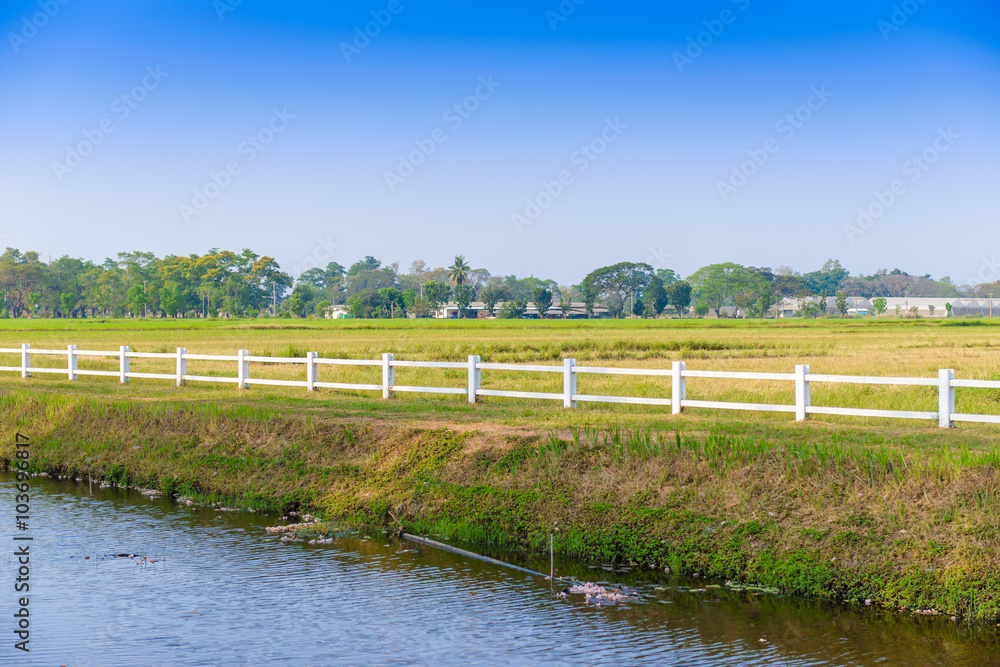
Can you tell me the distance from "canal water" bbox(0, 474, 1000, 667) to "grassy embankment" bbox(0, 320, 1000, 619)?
58 centimetres

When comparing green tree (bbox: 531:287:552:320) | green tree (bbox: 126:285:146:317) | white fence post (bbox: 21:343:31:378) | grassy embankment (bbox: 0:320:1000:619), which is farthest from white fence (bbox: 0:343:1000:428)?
green tree (bbox: 531:287:552:320)

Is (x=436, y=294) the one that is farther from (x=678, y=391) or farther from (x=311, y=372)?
(x=678, y=391)

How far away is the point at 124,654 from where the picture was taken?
9.09m

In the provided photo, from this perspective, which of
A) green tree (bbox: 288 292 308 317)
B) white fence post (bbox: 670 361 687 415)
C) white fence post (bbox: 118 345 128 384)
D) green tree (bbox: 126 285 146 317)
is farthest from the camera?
green tree (bbox: 288 292 308 317)

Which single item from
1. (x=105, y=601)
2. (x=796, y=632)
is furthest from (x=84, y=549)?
(x=796, y=632)

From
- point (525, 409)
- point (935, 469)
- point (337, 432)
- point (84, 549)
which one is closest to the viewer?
point (935, 469)

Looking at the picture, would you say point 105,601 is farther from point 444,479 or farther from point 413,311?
point 413,311

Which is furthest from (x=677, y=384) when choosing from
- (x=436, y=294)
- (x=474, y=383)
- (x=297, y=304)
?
(x=436, y=294)

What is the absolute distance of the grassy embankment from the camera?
1102 centimetres

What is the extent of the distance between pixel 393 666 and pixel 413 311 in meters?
191

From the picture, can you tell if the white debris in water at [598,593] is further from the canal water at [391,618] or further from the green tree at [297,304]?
the green tree at [297,304]

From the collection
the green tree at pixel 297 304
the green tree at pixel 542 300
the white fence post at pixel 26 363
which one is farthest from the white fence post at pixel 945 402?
the green tree at pixel 542 300

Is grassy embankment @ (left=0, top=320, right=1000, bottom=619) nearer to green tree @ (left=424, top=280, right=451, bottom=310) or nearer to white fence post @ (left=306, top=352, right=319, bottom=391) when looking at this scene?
white fence post @ (left=306, top=352, right=319, bottom=391)

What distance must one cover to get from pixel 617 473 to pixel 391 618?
14.8ft
